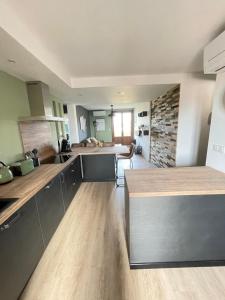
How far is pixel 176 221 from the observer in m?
1.43

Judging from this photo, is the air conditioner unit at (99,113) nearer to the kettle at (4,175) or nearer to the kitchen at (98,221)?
the kitchen at (98,221)

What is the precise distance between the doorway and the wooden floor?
24.1 ft

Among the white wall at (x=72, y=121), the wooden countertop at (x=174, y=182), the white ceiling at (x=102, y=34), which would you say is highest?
the white ceiling at (x=102, y=34)

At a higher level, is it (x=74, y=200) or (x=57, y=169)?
(x=57, y=169)

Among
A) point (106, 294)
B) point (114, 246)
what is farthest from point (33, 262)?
point (114, 246)

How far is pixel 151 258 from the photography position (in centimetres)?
153

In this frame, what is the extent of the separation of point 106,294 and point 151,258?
1.74ft

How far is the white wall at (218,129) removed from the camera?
183 centimetres

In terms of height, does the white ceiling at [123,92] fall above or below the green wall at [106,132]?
above

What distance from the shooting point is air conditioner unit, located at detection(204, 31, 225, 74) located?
1616 mm

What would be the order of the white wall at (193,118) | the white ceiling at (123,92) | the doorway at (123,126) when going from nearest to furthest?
the white wall at (193,118)
the white ceiling at (123,92)
the doorway at (123,126)

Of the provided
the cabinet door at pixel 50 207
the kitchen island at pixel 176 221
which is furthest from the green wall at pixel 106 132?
the kitchen island at pixel 176 221

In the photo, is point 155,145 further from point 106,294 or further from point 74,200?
point 106,294

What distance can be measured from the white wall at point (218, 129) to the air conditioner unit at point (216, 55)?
A: 13cm
